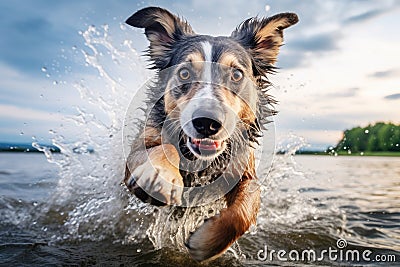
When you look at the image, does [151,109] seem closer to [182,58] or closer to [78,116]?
[182,58]

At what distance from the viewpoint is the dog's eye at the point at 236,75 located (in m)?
4.08

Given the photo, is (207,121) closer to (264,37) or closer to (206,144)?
(206,144)

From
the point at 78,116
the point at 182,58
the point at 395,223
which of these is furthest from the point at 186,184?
the point at 395,223

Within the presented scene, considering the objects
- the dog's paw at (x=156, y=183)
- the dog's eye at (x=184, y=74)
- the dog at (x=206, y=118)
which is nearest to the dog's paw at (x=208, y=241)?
the dog at (x=206, y=118)

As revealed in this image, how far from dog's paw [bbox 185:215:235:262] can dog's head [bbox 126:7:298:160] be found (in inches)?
29.5

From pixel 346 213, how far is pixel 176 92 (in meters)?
4.71

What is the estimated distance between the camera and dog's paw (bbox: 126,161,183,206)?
347cm

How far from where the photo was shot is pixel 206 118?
137 inches

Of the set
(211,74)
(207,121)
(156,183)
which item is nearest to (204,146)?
(207,121)

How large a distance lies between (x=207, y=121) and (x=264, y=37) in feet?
5.48

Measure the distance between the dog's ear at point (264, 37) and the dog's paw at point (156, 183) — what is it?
172 centimetres

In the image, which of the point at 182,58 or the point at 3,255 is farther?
the point at 3,255

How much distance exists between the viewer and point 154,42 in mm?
4656

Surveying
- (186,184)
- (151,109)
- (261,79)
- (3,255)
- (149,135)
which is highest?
(261,79)
